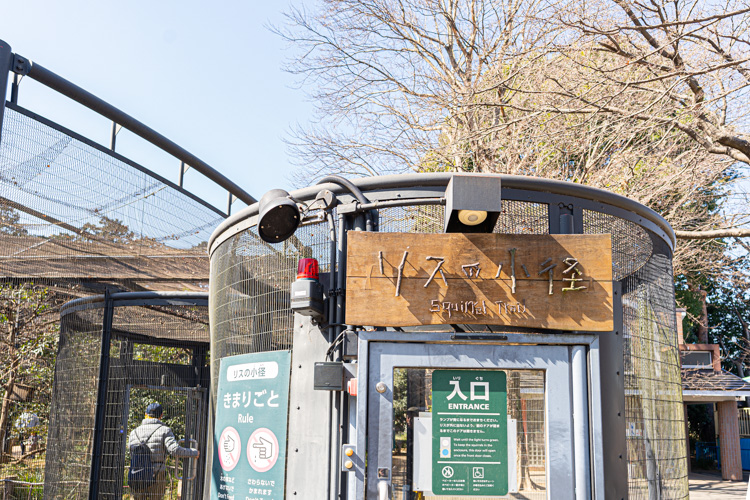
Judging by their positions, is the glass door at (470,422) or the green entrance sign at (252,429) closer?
the glass door at (470,422)

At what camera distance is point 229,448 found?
5.14 meters

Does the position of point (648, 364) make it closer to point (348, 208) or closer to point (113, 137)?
point (348, 208)

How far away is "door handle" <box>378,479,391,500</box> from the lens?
4062mm

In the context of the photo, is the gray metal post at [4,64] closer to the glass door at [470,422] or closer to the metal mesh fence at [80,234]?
the metal mesh fence at [80,234]

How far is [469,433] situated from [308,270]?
1533mm

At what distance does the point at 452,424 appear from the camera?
13.7 feet

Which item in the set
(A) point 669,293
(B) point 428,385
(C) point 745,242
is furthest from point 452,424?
(C) point 745,242

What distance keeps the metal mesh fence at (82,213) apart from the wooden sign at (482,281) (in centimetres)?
388

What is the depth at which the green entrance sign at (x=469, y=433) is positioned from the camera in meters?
4.10

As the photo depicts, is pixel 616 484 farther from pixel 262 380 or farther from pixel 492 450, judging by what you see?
pixel 262 380

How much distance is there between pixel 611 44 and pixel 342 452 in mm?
7338

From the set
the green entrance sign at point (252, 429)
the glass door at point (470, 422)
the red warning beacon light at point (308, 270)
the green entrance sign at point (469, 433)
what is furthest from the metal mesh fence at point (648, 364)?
the green entrance sign at point (252, 429)

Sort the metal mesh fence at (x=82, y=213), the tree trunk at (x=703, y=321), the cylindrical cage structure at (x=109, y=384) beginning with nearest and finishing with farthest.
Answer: the metal mesh fence at (x=82, y=213) → the cylindrical cage structure at (x=109, y=384) → the tree trunk at (x=703, y=321)

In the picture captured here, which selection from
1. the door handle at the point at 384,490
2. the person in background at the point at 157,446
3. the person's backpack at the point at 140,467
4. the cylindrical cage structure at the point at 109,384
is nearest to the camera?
the door handle at the point at 384,490
